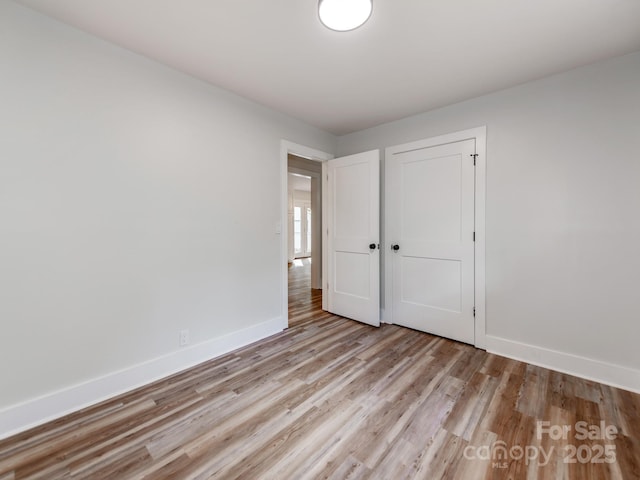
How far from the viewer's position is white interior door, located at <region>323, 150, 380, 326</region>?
10.5 feet

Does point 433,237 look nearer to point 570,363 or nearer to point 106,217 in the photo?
point 570,363

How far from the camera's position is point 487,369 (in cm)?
224

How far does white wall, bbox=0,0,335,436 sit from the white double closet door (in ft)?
4.43

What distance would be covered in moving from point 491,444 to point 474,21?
250 cm

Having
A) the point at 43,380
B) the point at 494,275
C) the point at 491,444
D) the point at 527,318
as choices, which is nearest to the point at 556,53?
the point at 494,275

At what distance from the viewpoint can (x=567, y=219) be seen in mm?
2182

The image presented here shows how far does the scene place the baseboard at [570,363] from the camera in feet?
6.41

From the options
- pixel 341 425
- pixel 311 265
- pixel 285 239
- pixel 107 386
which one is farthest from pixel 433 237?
→ pixel 107 386

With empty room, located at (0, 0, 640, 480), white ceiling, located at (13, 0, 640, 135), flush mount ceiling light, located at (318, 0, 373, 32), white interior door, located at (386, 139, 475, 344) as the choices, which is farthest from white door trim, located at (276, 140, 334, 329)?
flush mount ceiling light, located at (318, 0, 373, 32)

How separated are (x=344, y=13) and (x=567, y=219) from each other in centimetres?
230

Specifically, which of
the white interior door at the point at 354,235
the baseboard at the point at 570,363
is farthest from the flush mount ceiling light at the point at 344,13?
the baseboard at the point at 570,363

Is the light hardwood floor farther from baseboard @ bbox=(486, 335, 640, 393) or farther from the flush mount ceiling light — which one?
the flush mount ceiling light

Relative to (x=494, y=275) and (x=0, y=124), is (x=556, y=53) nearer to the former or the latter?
(x=494, y=275)

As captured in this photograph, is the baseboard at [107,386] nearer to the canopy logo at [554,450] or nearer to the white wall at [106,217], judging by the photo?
the white wall at [106,217]
